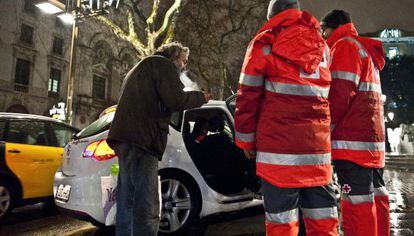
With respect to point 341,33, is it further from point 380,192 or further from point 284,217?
point 284,217

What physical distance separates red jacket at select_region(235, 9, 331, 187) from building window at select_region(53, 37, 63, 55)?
32.7m

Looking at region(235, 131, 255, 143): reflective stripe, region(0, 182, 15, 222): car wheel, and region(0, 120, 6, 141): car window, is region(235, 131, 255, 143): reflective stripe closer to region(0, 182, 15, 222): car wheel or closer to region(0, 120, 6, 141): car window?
region(0, 182, 15, 222): car wheel

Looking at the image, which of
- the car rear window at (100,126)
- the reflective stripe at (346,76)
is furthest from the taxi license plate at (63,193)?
the reflective stripe at (346,76)

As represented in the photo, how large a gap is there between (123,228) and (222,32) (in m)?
16.5

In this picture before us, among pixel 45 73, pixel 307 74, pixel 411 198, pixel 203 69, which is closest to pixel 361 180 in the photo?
pixel 307 74

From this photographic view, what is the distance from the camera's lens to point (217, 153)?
5359 millimetres

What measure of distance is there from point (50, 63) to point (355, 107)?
1258 inches

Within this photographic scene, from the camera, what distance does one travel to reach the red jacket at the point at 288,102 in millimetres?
2221

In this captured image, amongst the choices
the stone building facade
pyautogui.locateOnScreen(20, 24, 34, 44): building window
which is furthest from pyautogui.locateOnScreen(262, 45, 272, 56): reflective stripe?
pyautogui.locateOnScreen(20, 24, 34, 44): building window

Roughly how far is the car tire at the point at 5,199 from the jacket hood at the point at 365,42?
189 inches

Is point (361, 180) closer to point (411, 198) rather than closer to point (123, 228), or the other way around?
point (123, 228)

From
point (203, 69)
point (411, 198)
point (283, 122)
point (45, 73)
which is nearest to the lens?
point (283, 122)

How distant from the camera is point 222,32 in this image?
18.5m

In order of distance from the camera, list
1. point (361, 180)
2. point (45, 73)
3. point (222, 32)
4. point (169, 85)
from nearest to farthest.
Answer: point (361, 180) → point (169, 85) → point (222, 32) → point (45, 73)
